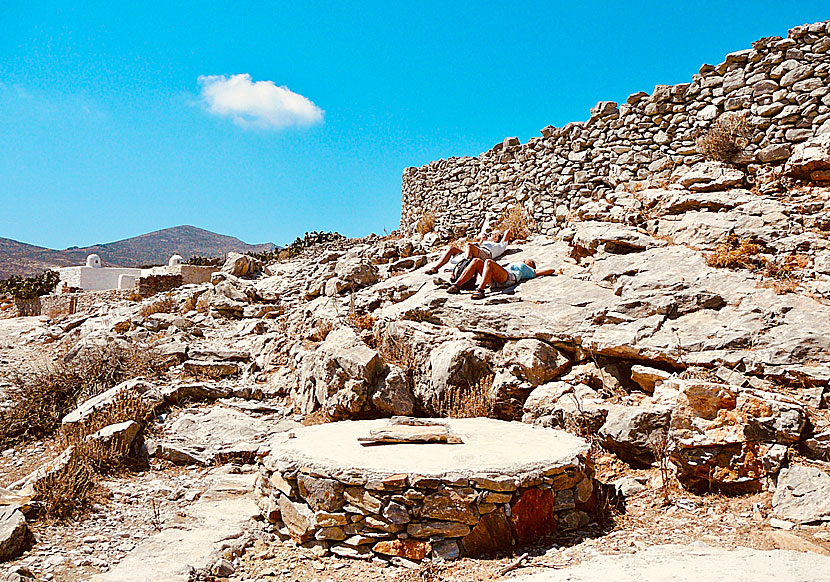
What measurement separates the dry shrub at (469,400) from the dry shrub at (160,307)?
319 inches

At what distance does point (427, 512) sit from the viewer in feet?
12.5

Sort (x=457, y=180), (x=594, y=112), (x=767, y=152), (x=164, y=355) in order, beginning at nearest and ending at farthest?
1. (x=767, y=152)
2. (x=164, y=355)
3. (x=594, y=112)
4. (x=457, y=180)

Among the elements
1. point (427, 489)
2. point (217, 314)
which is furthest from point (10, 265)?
point (427, 489)

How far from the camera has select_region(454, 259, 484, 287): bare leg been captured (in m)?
8.15

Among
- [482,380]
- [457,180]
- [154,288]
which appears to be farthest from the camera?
[154,288]

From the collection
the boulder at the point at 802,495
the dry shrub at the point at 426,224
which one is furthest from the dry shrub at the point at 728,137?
the dry shrub at the point at 426,224

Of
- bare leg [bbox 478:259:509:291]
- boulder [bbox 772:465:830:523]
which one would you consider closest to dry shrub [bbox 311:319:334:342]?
bare leg [bbox 478:259:509:291]

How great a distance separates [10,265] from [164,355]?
55.8 metres

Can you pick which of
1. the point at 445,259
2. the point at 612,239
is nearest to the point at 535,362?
the point at 612,239

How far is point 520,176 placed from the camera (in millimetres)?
11844

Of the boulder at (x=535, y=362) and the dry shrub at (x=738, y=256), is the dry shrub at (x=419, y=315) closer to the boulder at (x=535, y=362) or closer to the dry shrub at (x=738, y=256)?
the boulder at (x=535, y=362)

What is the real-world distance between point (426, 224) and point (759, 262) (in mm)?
8335

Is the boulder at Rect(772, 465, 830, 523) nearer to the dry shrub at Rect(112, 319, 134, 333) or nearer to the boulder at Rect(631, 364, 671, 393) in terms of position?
the boulder at Rect(631, 364, 671, 393)

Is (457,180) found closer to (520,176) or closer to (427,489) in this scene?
(520,176)
